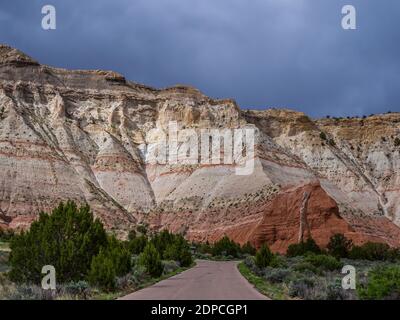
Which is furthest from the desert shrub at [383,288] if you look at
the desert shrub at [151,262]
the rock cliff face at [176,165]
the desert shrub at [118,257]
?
the rock cliff face at [176,165]

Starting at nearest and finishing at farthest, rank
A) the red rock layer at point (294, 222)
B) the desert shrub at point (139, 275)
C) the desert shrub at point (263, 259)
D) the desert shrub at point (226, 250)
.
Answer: the desert shrub at point (139, 275)
the desert shrub at point (263, 259)
the desert shrub at point (226, 250)
the red rock layer at point (294, 222)

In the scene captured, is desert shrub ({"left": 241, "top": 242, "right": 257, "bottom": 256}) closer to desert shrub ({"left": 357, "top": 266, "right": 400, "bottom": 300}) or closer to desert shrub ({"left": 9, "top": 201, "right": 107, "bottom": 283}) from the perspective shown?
desert shrub ({"left": 9, "top": 201, "right": 107, "bottom": 283})

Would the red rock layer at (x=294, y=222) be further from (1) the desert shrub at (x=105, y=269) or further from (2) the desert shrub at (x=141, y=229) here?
(1) the desert shrub at (x=105, y=269)

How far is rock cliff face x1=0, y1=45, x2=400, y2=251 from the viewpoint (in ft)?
256

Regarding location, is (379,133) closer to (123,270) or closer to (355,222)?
(355,222)

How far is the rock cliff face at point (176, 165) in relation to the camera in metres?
78.0

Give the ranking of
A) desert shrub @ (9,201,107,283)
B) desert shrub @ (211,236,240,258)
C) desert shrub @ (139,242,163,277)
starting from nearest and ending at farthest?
desert shrub @ (9,201,107,283) → desert shrub @ (139,242,163,277) → desert shrub @ (211,236,240,258)

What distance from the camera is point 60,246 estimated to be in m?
23.0

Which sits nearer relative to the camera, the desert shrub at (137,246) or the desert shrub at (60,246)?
the desert shrub at (60,246)

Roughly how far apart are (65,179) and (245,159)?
28.7 meters

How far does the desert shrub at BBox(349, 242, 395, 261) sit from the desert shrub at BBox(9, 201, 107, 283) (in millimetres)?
36190

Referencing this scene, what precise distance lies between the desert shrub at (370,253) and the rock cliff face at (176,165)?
29.2 feet

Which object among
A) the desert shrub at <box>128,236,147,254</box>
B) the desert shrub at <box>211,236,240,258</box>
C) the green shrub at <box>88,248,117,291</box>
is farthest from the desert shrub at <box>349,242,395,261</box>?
the green shrub at <box>88,248,117,291</box>

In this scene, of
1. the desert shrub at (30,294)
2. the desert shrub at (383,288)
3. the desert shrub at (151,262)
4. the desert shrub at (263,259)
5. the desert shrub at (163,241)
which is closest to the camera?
the desert shrub at (383,288)
